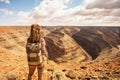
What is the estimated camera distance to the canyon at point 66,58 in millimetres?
9289

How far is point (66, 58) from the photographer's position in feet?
233

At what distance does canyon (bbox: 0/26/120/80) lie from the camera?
9289 mm

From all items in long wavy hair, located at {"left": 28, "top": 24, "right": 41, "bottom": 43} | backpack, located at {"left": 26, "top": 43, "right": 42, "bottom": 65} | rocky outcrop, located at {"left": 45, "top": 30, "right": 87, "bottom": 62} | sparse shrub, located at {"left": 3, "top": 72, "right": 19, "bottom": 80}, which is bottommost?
rocky outcrop, located at {"left": 45, "top": 30, "right": 87, "bottom": 62}

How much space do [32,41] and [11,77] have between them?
218 cm

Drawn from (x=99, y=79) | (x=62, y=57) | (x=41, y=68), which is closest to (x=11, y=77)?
(x=41, y=68)

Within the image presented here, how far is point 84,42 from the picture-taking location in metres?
111

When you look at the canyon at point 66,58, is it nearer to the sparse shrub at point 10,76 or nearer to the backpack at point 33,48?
the sparse shrub at point 10,76

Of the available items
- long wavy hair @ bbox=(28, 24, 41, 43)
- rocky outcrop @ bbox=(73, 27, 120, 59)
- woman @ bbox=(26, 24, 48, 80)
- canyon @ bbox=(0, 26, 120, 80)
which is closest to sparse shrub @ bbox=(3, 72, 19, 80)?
canyon @ bbox=(0, 26, 120, 80)

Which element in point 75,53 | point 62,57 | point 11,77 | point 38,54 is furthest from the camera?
point 75,53

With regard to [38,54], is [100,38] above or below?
below

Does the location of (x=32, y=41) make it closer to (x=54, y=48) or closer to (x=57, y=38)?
(x=54, y=48)

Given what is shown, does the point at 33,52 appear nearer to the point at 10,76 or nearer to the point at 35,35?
the point at 35,35

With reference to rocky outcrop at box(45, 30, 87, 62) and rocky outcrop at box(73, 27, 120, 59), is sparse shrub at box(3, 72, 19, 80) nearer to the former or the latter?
rocky outcrop at box(45, 30, 87, 62)

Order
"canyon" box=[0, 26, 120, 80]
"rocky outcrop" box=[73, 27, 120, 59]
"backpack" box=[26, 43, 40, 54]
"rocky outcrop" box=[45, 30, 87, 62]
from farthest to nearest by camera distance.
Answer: "rocky outcrop" box=[73, 27, 120, 59] → "rocky outcrop" box=[45, 30, 87, 62] → "canyon" box=[0, 26, 120, 80] → "backpack" box=[26, 43, 40, 54]
